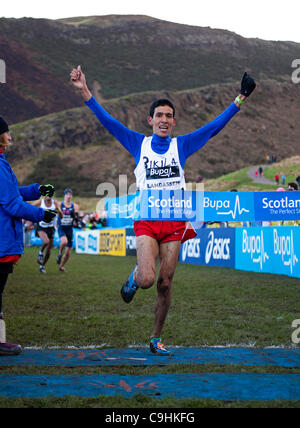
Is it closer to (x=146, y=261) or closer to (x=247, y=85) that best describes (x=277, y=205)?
(x=247, y=85)

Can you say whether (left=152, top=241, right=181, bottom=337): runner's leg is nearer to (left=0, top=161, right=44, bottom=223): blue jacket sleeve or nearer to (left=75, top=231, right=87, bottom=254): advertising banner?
(left=0, top=161, right=44, bottom=223): blue jacket sleeve

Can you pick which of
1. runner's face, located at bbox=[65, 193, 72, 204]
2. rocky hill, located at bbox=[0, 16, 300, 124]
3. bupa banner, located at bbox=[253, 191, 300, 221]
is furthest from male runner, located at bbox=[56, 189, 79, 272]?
rocky hill, located at bbox=[0, 16, 300, 124]

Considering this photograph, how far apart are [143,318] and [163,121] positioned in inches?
126

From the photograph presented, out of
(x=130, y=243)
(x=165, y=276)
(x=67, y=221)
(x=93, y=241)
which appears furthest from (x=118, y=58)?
(x=165, y=276)

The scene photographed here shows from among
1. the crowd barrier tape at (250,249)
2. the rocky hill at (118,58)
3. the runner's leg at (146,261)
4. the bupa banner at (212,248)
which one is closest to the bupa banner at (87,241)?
the crowd barrier tape at (250,249)

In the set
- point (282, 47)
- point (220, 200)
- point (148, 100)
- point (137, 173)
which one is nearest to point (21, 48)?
point (148, 100)

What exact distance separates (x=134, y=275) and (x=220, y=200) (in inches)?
405

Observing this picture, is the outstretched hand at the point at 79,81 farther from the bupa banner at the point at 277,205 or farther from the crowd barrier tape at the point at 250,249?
the bupa banner at the point at 277,205

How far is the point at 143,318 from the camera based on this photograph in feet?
25.1

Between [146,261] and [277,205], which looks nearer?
[146,261]

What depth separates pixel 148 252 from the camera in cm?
526

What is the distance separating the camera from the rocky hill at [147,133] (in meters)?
88.1

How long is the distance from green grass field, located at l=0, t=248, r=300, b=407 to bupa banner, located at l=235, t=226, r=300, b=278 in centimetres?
78

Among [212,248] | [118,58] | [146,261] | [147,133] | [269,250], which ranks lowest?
[146,261]
